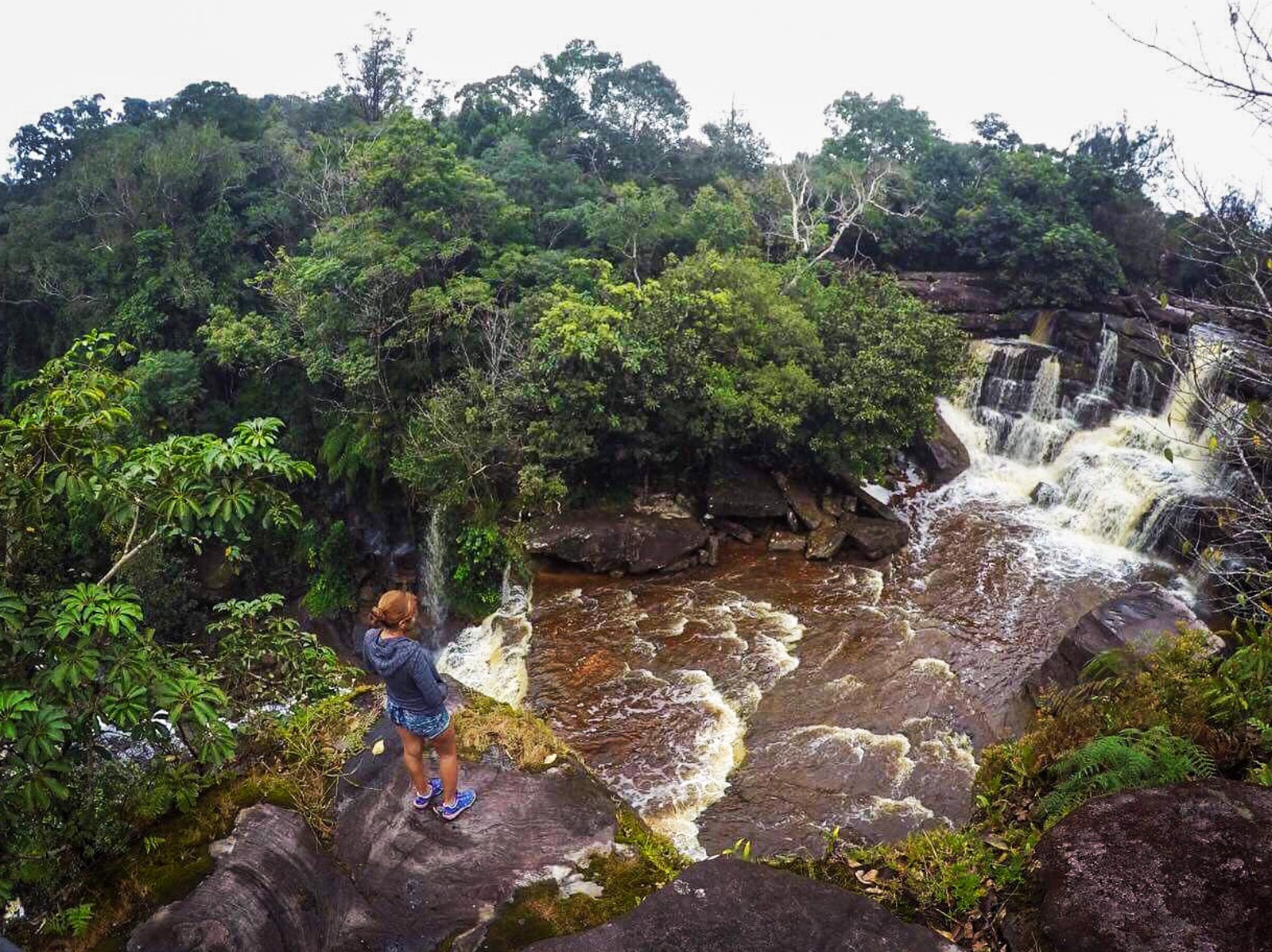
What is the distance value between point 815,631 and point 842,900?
29.6ft

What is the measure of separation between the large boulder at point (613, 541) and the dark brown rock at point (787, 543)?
4.90 ft

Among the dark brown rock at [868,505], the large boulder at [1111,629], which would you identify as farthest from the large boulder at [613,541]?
the large boulder at [1111,629]

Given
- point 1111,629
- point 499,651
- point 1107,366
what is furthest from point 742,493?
point 1107,366

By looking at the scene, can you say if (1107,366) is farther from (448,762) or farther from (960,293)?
(448,762)

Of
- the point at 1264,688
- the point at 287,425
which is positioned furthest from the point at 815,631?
the point at 287,425

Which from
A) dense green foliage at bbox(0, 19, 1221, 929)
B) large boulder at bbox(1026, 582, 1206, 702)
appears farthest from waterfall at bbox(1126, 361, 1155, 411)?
large boulder at bbox(1026, 582, 1206, 702)

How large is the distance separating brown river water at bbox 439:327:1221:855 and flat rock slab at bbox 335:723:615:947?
3.53 meters

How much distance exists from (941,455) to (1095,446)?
3403 millimetres

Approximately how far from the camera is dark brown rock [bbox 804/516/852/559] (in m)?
14.7

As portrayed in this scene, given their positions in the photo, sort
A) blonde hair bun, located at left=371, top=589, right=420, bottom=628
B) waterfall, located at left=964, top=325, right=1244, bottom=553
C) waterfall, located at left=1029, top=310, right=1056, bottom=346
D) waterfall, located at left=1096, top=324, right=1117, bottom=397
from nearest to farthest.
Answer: blonde hair bun, located at left=371, top=589, right=420, bottom=628
waterfall, located at left=964, top=325, right=1244, bottom=553
waterfall, located at left=1096, top=324, right=1117, bottom=397
waterfall, located at left=1029, top=310, right=1056, bottom=346

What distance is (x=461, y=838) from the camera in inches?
183

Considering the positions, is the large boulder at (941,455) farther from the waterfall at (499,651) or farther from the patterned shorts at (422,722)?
the patterned shorts at (422,722)

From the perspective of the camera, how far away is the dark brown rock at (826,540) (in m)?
14.7

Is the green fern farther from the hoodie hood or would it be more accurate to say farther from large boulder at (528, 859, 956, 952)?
the hoodie hood
